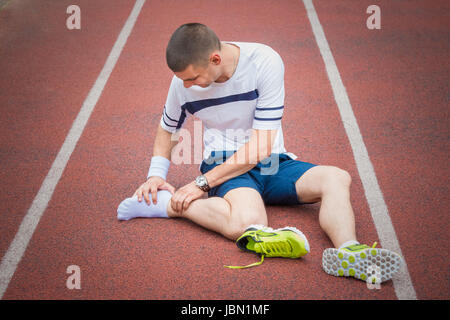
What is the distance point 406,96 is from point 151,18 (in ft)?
13.8

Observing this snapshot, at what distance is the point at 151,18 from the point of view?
7.09 metres

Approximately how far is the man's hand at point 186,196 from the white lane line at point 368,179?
124 centimetres

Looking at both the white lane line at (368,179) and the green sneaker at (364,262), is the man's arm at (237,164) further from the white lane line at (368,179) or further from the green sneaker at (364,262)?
the white lane line at (368,179)

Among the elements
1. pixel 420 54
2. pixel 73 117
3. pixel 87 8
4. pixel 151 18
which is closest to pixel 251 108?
pixel 73 117

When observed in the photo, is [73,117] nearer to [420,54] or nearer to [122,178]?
[122,178]

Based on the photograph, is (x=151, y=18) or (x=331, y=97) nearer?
(x=331, y=97)

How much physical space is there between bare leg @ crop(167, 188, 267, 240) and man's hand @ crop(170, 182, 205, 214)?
5 cm

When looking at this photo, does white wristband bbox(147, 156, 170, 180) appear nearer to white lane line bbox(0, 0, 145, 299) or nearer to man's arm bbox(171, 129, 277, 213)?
man's arm bbox(171, 129, 277, 213)

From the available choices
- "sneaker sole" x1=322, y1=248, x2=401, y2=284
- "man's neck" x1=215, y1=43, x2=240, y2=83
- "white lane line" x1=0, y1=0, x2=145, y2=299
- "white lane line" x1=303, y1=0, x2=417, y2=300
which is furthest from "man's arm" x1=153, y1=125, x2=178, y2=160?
"white lane line" x1=303, y1=0, x2=417, y2=300

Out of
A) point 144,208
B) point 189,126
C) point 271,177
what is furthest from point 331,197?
point 189,126

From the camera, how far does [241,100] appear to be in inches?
110

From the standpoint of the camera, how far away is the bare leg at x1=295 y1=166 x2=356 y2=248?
2615 millimetres

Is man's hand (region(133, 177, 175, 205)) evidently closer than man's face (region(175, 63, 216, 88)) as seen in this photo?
No

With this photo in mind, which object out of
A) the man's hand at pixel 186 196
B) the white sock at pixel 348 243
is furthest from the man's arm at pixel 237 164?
the white sock at pixel 348 243
